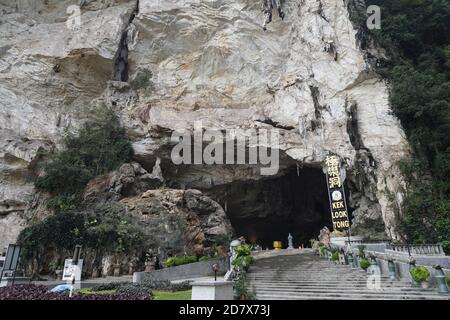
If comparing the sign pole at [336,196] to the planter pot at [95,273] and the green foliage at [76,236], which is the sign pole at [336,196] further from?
the planter pot at [95,273]

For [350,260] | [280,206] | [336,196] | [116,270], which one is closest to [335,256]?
[350,260]

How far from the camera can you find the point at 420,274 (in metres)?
8.12

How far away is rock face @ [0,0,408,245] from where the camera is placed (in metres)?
19.7

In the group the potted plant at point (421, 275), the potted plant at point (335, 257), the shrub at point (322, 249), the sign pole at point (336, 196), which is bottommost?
the potted plant at point (421, 275)

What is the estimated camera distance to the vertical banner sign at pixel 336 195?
16.5 metres

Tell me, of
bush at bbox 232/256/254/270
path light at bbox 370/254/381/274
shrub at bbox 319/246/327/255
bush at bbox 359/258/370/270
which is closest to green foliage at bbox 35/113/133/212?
bush at bbox 232/256/254/270

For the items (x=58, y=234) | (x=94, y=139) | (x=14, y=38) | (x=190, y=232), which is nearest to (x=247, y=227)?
(x=190, y=232)

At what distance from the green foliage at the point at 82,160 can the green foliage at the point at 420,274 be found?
625 inches

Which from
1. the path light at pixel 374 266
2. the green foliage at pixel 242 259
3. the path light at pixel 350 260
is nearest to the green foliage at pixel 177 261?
the green foliage at pixel 242 259

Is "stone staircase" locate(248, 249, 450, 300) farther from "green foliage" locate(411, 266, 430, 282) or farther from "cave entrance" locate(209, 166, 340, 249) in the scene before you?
Result: "cave entrance" locate(209, 166, 340, 249)

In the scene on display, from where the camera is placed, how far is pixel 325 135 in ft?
63.2

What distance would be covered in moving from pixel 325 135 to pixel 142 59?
13.7 m
